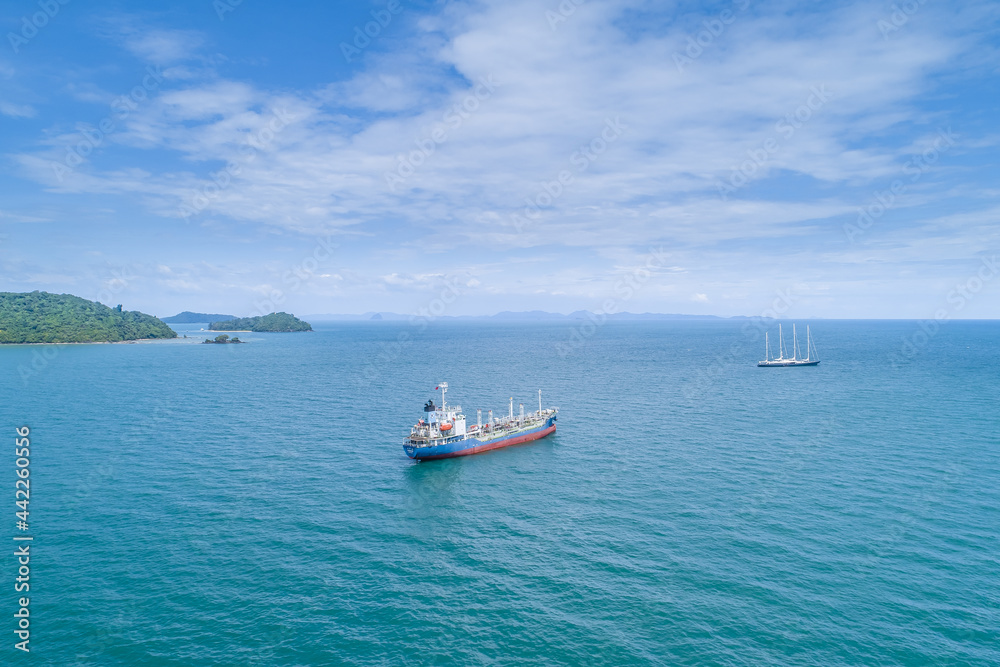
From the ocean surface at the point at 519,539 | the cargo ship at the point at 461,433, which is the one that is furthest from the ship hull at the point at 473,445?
the ocean surface at the point at 519,539

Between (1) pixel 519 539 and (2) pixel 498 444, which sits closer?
(1) pixel 519 539

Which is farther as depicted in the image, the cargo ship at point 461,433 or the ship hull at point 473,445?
the cargo ship at point 461,433

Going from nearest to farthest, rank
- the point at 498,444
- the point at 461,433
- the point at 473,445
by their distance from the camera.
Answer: the point at 461,433 < the point at 473,445 < the point at 498,444

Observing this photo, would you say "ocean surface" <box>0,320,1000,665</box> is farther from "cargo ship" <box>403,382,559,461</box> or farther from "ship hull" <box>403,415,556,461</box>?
"cargo ship" <box>403,382,559,461</box>

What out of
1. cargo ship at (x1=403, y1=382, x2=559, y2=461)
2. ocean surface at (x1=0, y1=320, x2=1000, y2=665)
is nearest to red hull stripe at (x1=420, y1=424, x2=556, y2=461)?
cargo ship at (x1=403, y1=382, x2=559, y2=461)

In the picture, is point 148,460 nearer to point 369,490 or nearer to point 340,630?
point 369,490

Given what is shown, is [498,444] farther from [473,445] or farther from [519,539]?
[519,539]

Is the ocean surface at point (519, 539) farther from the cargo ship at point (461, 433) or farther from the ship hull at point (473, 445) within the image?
the cargo ship at point (461, 433)

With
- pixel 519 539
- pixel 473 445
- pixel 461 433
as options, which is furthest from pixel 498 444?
pixel 519 539
